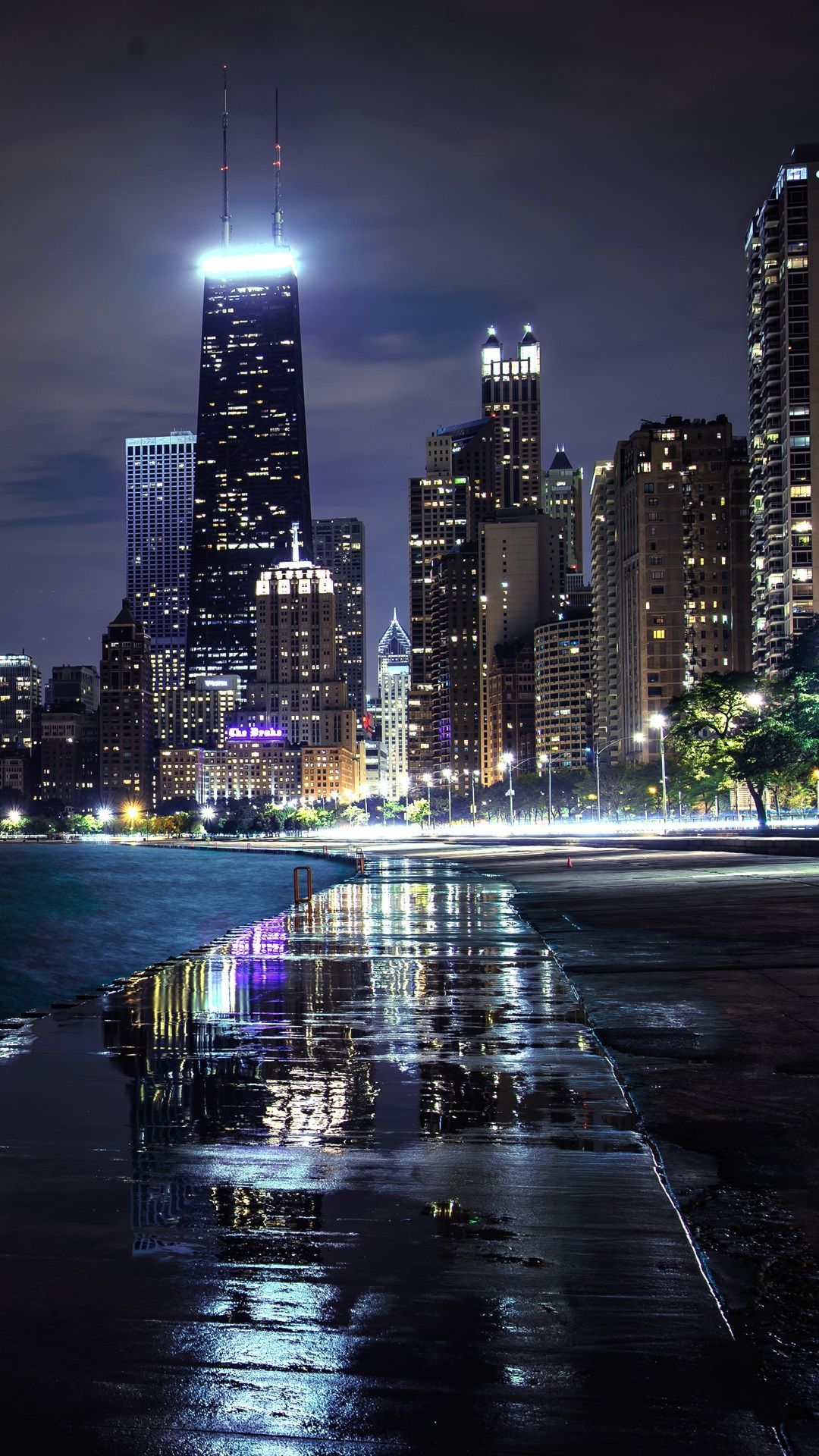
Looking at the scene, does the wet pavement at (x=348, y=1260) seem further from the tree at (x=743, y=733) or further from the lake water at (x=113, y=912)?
the tree at (x=743, y=733)

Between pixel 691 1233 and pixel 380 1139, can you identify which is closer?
pixel 691 1233

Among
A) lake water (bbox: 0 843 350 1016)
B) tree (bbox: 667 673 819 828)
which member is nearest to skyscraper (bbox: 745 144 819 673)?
tree (bbox: 667 673 819 828)

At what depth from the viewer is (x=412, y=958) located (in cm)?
2123

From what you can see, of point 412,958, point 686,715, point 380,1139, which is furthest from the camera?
point 686,715

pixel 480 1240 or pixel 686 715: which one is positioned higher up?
pixel 686 715

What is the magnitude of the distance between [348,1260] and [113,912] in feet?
172

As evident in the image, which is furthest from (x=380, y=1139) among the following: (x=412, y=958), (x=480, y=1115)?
(x=412, y=958)

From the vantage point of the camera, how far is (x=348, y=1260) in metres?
6.36

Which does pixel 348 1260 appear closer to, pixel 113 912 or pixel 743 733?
pixel 113 912

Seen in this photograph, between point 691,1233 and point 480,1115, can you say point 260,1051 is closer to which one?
point 480,1115

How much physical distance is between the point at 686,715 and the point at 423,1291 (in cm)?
10349

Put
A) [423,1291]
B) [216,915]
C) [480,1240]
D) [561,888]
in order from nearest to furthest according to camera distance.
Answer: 1. [423,1291]
2. [480,1240]
3. [561,888]
4. [216,915]

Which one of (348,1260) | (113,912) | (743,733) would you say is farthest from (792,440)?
(348,1260)

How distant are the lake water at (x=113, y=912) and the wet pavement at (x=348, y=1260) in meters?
15.5
